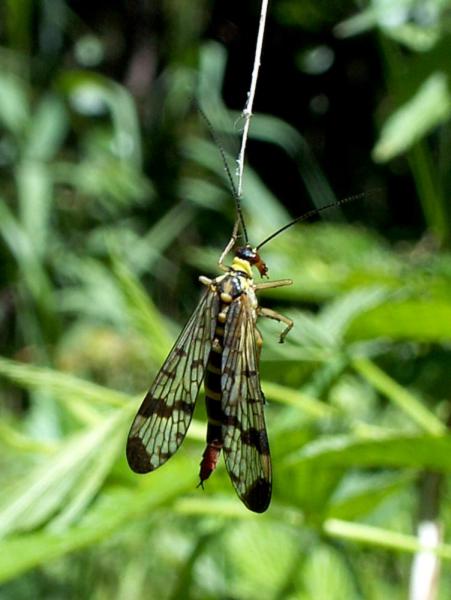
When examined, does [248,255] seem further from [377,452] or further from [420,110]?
[420,110]

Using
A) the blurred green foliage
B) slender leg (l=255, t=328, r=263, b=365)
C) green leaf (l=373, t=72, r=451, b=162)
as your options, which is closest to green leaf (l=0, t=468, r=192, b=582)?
the blurred green foliage

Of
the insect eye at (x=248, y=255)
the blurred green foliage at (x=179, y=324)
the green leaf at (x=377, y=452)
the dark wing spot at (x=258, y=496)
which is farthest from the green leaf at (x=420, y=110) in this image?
the dark wing spot at (x=258, y=496)

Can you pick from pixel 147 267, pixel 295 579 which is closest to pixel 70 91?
pixel 147 267

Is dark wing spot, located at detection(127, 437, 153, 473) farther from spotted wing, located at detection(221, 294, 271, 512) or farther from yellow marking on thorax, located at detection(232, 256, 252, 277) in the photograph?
yellow marking on thorax, located at detection(232, 256, 252, 277)

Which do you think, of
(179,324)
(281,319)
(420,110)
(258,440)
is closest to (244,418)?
(258,440)

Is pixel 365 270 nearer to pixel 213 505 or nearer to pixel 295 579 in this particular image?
pixel 213 505

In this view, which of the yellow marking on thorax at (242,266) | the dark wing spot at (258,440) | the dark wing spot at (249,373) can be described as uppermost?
the yellow marking on thorax at (242,266)

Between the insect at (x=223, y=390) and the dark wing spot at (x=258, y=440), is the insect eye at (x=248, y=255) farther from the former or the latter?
the dark wing spot at (x=258, y=440)

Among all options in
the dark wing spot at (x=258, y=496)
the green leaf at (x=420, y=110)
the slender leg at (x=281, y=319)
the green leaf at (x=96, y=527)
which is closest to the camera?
the dark wing spot at (x=258, y=496)
